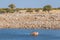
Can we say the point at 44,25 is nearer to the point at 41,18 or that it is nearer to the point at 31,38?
the point at 41,18

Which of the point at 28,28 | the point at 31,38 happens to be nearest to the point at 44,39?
the point at 31,38

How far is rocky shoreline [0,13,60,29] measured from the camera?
270 ft

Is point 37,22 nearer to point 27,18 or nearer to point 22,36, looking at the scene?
point 27,18

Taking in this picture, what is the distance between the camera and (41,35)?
67.1 metres

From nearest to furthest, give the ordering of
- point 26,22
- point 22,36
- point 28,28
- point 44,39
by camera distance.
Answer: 1. point 44,39
2. point 22,36
3. point 28,28
4. point 26,22

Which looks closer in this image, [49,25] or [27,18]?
[49,25]

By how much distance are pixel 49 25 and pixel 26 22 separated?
6.40 metres

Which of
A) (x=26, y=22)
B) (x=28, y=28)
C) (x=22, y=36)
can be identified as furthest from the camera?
(x=26, y=22)

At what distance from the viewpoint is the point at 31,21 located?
87.4m

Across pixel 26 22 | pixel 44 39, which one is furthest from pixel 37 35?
pixel 26 22

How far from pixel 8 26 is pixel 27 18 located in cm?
859

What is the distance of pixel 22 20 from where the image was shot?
88688 millimetres

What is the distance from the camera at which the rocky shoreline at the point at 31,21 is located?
270 ft

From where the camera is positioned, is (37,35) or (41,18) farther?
(41,18)
